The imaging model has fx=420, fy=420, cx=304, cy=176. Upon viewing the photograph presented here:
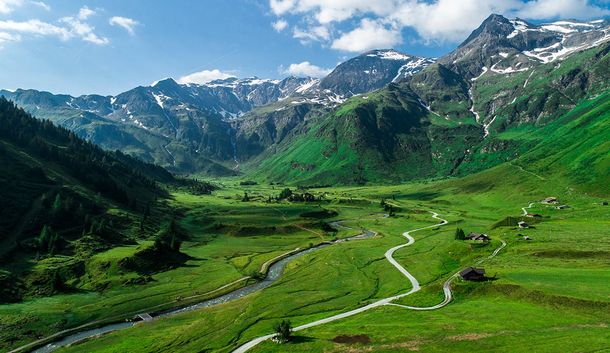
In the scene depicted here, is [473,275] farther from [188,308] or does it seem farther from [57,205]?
[57,205]

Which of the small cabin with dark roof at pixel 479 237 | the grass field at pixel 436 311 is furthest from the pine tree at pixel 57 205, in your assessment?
the small cabin with dark roof at pixel 479 237

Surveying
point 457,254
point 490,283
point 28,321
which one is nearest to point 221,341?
point 28,321

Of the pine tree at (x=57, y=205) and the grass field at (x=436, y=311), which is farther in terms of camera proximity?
the pine tree at (x=57, y=205)

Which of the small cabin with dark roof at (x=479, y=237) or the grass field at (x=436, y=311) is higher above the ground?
the small cabin with dark roof at (x=479, y=237)

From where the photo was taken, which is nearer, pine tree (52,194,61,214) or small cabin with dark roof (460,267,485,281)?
small cabin with dark roof (460,267,485,281)

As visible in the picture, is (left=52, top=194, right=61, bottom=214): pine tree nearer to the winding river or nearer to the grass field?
the grass field

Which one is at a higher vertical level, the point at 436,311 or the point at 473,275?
the point at 473,275

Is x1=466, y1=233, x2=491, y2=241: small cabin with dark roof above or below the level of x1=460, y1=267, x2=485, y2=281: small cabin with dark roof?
above

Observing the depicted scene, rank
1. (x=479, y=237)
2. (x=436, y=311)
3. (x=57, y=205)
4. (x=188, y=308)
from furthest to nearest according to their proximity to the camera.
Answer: (x=57, y=205) → (x=479, y=237) → (x=188, y=308) → (x=436, y=311)

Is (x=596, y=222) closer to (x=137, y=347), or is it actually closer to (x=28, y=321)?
(x=137, y=347)

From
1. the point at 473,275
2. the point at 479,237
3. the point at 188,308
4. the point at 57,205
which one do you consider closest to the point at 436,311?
the point at 473,275

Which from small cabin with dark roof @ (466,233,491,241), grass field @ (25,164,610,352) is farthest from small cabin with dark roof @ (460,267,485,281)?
small cabin with dark roof @ (466,233,491,241)

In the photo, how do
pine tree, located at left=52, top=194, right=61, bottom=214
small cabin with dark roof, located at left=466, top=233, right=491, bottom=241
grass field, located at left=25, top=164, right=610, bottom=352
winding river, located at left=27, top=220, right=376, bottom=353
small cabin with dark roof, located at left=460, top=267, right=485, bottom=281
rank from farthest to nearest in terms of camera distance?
pine tree, located at left=52, top=194, right=61, bottom=214, small cabin with dark roof, located at left=466, top=233, right=491, bottom=241, small cabin with dark roof, located at left=460, top=267, right=485, bottom=281, winding river, located at left=27, top=220, right=376, bottom=353, grass field, located at left=25, top=164, right=610, bottom=352

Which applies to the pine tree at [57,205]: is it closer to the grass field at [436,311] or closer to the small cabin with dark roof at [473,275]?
the grass field at [436,311]
